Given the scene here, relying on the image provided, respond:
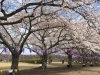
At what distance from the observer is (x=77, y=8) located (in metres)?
15.5

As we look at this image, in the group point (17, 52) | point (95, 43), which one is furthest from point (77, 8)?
point (95, 43)

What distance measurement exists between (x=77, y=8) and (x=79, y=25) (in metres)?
8.78

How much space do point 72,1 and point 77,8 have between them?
517 millimetres

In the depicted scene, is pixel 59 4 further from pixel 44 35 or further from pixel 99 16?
pixel 44 35

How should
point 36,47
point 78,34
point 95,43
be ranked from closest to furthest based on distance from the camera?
1. point 78,34
2. point 95,43
3. point 36,47

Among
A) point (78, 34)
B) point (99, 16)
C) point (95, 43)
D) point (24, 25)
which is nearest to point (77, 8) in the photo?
point (99, 16)

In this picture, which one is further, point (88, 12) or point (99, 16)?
point (99, 16)

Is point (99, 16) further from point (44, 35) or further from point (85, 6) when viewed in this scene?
point (44, 35)

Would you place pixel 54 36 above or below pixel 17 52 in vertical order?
above

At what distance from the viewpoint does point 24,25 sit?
31672 mm

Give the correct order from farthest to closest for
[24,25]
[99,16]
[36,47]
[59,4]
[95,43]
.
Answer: [36,47]
[95,43]
[24,25]
[99,16]
[59,4]

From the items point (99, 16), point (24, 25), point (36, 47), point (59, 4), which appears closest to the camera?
point (59, 4)

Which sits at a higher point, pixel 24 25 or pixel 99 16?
pixel 24 25

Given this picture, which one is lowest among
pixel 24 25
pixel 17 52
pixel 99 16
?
pixel 17 52
